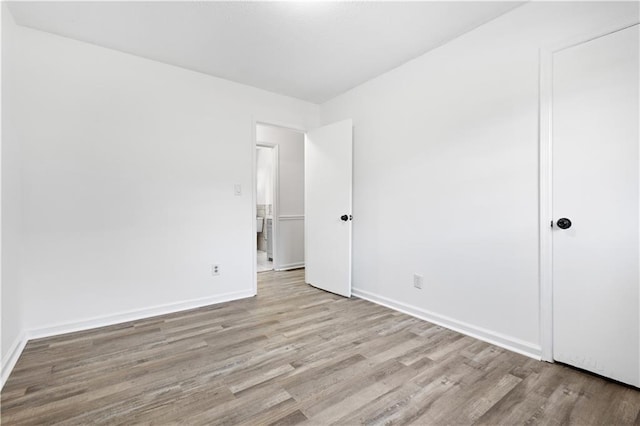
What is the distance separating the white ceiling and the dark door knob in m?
1.50

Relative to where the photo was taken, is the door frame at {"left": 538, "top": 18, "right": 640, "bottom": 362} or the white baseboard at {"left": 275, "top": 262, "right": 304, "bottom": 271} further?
the white baseboard at {"left": 275, "top": 262, "right": 304, "bottom": 271}

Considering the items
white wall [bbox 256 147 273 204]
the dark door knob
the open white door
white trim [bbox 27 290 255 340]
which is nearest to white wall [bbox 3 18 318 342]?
white trim [bbox 27 290 255 340]

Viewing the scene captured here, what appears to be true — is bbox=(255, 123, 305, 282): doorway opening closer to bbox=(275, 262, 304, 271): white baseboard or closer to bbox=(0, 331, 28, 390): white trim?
bbox=(275, 262, 304, 271): white baseboard

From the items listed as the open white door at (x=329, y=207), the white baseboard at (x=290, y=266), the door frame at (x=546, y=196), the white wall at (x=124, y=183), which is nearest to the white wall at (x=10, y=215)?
the white wall at (x=124, y=183)

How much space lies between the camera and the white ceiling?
209 centimetres

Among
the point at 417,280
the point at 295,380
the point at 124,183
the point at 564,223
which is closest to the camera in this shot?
the point at 295,380

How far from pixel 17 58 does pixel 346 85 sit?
284 centimetres

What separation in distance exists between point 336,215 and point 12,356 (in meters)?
2.83

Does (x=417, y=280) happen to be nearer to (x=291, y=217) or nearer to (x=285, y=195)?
(x=291, y=217)

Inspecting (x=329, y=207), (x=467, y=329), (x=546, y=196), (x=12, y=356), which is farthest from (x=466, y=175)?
(x=12, y=356)

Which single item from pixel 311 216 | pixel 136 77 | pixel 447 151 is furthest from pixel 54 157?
pixel 447 151

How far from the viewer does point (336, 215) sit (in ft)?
11.5

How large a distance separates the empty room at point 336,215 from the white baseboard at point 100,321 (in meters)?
0.02

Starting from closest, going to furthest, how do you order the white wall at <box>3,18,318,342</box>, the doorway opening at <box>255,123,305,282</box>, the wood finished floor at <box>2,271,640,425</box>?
1. the wood finished floor at <box>2,271,640,425</box>
2. the white wall at <box>3,18,318,342</box>
3. the doorway opening at <box>255,123,305,282</box>
